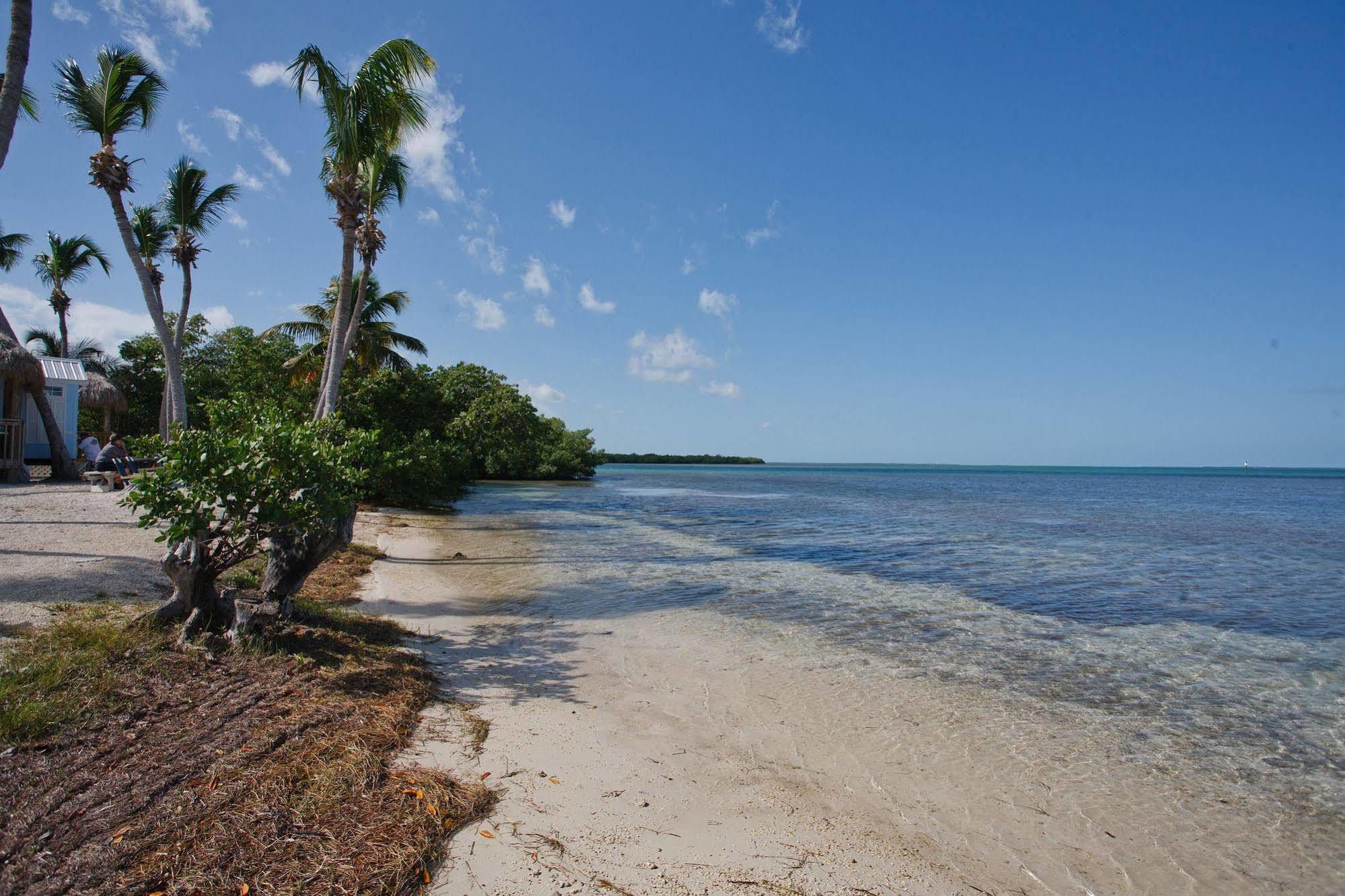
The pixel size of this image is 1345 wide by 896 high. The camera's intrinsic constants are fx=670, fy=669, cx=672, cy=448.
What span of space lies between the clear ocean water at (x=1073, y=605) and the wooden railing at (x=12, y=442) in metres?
14.1

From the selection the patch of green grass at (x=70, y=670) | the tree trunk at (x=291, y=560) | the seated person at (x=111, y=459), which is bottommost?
the patch of green grass at (x=70, y=670)

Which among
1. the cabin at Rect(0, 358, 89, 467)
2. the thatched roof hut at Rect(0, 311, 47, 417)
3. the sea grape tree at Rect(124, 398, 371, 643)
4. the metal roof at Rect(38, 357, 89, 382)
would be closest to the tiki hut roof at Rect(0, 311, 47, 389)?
the thatched roof hut at Rect(0, 311, 47, 417)

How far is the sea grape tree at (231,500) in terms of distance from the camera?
5.20 metres

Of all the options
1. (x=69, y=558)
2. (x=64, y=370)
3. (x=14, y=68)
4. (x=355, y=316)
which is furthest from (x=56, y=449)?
(x=14, y=68)

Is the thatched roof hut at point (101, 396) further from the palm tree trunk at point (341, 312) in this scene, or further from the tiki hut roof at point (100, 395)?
the palm tree trunk at point (341, 312)

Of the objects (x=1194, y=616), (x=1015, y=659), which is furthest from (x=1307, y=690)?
(x=1194, y=616)

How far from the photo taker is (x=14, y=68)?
22.5ft

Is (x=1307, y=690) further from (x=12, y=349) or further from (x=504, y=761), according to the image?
(x=12, y=349)

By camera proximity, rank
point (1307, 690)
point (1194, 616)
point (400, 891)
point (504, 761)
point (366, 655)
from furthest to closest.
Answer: point (1194, 616) < point (1307, 690) < point (366, 655) < point (504, 761) < point (400, 891)

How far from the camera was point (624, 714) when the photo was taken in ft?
17.5

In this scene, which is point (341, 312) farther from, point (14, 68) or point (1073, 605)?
point (1073, 605)

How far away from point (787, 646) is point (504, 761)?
13.8 feet

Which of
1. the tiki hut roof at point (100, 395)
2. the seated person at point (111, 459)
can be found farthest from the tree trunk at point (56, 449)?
the tiki hut roof at point (100, 395)

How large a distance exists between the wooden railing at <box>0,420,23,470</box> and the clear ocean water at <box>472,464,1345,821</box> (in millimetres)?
14104
